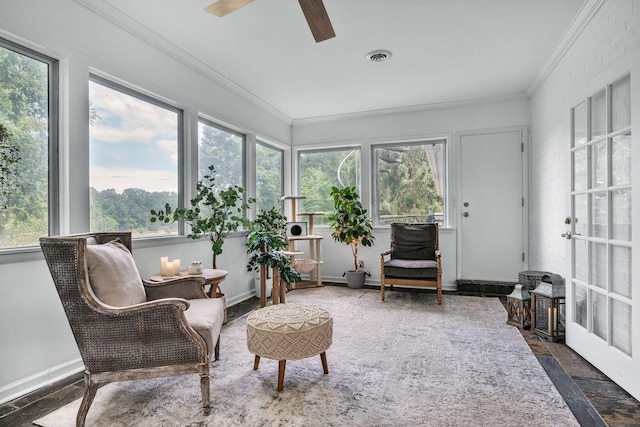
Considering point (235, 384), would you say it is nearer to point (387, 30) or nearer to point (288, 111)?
point (387, 30)

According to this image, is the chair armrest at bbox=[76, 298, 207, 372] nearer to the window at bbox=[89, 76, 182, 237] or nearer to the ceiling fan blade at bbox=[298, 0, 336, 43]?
the window at bbox=[89, 76, 182, 237]

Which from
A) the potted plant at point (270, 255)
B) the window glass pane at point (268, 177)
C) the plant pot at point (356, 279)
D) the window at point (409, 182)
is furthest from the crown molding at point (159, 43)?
the plant pot at point (356, 279)

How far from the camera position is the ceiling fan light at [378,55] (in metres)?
3.21

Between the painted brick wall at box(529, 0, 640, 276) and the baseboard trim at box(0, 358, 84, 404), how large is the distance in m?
3.58

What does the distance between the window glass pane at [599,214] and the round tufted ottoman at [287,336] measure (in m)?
1.90

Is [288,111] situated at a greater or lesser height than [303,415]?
greater

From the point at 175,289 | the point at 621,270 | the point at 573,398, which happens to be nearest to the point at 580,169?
the point at 621,270

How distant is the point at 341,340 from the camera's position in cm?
286

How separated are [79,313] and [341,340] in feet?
6.15

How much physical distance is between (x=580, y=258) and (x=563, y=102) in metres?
1.44

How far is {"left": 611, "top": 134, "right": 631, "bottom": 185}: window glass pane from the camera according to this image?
2027 mm

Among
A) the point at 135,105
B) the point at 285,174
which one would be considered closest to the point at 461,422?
the point at 135,105

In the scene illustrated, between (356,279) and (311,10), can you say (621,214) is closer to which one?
(311,10)

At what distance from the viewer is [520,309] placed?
3.12 metres
